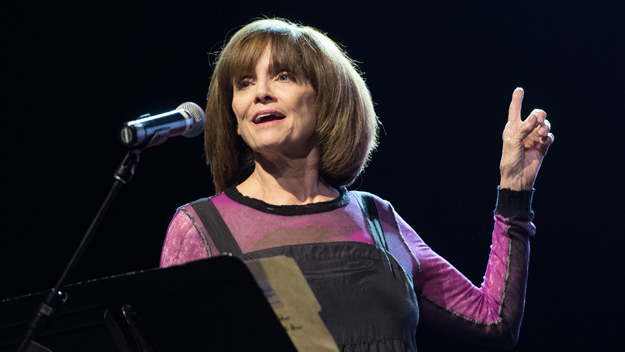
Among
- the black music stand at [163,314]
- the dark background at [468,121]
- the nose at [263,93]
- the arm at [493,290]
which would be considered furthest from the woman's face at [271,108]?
the dark background at [468,121]

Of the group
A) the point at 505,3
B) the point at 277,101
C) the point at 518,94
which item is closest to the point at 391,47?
the point at 505,3

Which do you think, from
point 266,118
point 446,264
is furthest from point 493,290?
point 266,118

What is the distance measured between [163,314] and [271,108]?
0.72 metres

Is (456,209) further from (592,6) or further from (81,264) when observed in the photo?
(81,264)

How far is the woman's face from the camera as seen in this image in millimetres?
1503

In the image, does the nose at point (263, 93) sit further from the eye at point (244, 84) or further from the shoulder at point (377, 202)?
the shoulder at point (377, 202)

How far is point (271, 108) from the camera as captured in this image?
4.91 ft

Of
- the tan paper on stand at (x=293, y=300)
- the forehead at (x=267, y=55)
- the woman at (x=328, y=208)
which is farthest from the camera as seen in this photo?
the forehead at (x=267, y=55)

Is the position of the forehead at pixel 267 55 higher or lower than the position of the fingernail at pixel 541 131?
lower

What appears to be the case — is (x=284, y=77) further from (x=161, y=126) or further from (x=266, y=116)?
(x=161, y=126)

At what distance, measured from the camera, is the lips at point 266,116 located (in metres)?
1.50

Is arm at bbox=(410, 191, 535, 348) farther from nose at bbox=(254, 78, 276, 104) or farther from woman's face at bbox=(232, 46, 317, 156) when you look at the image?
nose at bbox=(254, 78, 276, 104)

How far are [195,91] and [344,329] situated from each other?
1.45 metres

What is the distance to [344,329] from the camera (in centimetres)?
137
